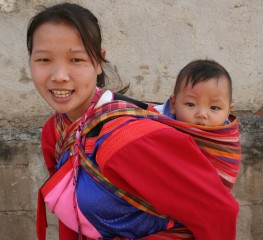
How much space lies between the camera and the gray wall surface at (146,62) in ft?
9.43

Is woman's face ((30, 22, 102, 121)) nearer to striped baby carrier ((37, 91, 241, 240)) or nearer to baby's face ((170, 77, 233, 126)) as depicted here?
striped baby carrier ((37, 91, 241, 240))

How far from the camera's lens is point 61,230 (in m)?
1.85

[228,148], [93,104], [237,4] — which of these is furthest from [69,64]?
[237,4]

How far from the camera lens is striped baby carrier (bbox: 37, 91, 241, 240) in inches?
57.1

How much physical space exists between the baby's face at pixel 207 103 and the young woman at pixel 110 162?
1.04ft

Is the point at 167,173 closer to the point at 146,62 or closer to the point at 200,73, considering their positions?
the point at 200,73

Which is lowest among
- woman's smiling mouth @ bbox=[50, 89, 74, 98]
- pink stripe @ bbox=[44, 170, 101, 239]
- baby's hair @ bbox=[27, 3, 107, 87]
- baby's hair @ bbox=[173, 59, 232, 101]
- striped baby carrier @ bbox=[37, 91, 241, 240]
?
pink stripe @ bbox=[44, 170, 101, 239]

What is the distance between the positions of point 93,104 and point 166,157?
41cm

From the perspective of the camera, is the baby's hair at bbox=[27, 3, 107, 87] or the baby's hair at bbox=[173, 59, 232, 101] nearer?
the baby's hair at bbox=[27, 3, 107, 87]

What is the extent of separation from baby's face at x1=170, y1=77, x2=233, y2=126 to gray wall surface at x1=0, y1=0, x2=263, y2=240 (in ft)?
3.79

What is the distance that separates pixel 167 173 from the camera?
131cm

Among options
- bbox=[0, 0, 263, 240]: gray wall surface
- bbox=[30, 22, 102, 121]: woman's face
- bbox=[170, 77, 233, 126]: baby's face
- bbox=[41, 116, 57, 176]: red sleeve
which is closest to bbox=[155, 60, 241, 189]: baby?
bbox=[170, 77, 233, 126]: baby's face

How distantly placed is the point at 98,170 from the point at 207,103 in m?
0.59

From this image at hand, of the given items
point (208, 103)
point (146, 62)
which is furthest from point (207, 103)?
point (146, 62)
